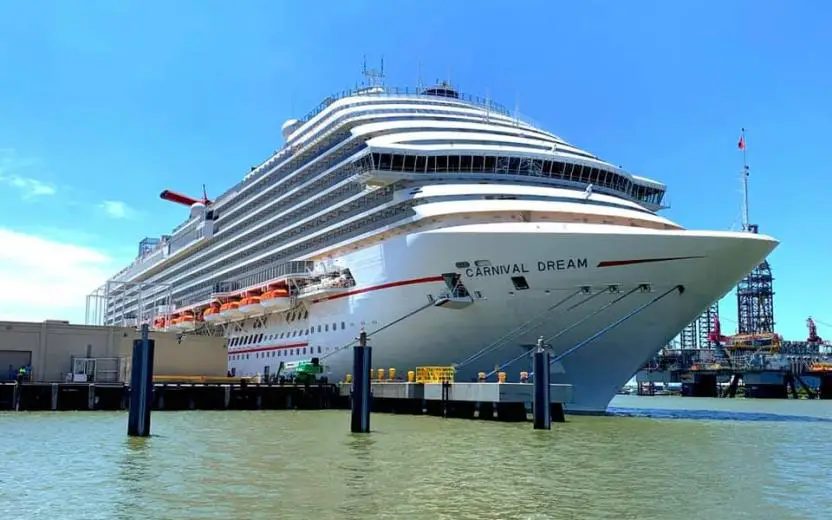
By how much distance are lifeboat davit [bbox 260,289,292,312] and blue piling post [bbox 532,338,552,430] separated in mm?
17543

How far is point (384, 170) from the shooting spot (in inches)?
1389

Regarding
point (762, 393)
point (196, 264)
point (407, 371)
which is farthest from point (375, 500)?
point (762, 393)

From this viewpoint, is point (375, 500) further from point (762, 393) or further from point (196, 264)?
point (762, 393)

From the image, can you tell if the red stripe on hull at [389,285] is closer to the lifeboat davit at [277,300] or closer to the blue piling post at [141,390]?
the lifeboat davit at [277,300]

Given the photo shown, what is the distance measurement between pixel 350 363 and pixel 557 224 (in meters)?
13.1

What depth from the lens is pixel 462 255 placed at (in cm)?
3053

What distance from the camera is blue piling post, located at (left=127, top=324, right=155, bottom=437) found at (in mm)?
23312

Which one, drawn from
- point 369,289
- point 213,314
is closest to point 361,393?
point 369,289

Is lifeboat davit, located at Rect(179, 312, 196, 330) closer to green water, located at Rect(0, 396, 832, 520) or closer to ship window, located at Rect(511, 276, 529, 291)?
green water, located at Rect(0, 396, 832, 520)

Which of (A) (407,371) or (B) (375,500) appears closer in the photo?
(B) (375,500)

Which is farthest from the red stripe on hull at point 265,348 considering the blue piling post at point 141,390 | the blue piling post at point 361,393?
the blue piling post at point 141,390

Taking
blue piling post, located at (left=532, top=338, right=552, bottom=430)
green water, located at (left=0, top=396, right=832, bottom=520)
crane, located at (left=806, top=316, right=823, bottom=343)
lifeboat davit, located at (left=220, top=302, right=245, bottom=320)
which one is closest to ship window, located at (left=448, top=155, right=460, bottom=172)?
blue piling post, located at (left=532, top=338, right=552, bottom=430)

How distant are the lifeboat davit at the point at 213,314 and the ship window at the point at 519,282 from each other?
998 inches

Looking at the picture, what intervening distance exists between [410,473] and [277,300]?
25.7 metres
